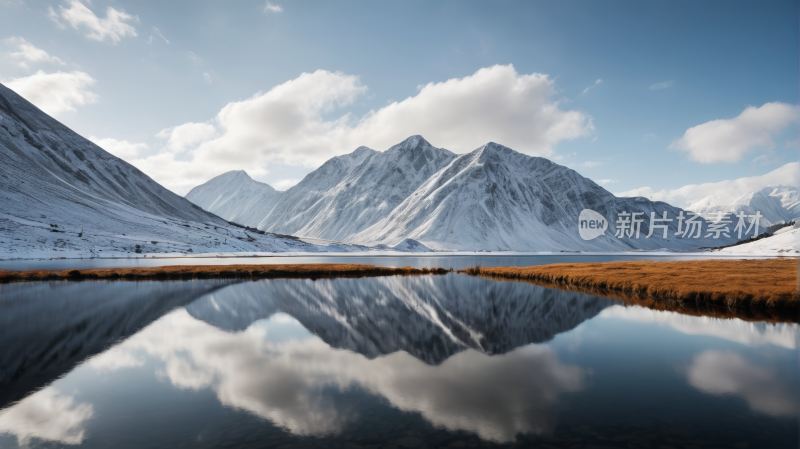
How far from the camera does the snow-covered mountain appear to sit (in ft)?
65.5

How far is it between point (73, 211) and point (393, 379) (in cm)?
16008

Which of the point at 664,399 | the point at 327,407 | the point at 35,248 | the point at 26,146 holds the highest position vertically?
the point at 26,146

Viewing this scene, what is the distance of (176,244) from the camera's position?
445 feet

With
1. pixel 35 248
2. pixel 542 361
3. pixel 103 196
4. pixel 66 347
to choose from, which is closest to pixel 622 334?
pixel 542 361

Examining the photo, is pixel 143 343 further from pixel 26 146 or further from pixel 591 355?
pixel 26 146

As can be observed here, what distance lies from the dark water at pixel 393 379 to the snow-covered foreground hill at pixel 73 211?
101516 mm

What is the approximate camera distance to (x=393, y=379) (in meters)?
14.4

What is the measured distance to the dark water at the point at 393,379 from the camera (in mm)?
10195

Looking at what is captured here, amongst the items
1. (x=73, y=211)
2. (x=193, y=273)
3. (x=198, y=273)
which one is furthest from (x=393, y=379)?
(x=73, y=211)

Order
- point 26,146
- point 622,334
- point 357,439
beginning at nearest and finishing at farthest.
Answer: point 357,439 → point 622,334 → point 26,146

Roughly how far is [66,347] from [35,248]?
108708 mm

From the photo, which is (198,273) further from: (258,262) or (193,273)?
(258,262)

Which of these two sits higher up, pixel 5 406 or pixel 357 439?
pixel 357 439

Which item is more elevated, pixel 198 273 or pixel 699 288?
pixel 699 288
